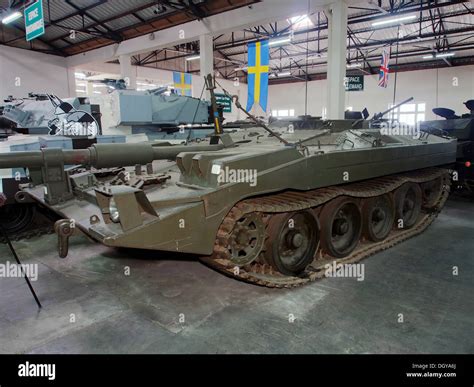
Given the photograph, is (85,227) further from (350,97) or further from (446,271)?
(350,97)

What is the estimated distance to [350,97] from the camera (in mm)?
28625

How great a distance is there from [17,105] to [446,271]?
10.7 metres

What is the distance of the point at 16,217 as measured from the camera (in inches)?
274

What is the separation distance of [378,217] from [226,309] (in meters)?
3.20

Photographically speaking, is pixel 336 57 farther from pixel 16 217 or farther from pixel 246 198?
pixel 16 217

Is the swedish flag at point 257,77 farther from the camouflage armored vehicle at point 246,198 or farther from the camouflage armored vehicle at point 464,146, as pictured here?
the camouflage armored vehicle at point 246,198

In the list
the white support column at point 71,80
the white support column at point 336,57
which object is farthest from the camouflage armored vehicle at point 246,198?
the white support column at point 71,80

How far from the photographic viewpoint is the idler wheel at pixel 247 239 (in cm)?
395

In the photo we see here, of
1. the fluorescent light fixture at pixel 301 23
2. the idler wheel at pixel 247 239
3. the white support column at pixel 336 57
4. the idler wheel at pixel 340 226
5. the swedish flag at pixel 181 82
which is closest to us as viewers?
the idler wheel at pixel 247 239

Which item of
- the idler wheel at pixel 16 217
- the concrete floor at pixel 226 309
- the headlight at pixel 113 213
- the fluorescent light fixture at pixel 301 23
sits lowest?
the concrete floor at pixel 226 309

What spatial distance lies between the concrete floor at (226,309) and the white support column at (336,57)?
666cm

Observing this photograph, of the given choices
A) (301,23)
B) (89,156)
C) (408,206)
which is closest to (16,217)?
(89,156)

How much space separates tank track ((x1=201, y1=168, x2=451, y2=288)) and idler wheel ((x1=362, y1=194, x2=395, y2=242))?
0.43ft
